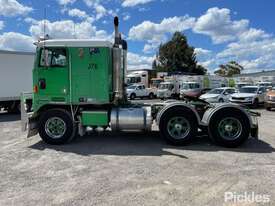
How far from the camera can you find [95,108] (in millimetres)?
8867

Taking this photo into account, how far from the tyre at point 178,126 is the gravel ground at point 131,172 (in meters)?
0.30

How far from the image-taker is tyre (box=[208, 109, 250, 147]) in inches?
326

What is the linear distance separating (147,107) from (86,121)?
6.00 feet

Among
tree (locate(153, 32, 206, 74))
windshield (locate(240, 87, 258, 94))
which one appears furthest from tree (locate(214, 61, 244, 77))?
windshield (locate(240, 87, 258, 94))

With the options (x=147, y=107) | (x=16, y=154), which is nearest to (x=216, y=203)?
(x=147, y=107)

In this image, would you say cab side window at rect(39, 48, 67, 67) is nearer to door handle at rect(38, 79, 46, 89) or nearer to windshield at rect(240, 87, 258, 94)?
door handle at rect(38, 79, 46, 89)

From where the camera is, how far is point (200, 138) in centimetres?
947

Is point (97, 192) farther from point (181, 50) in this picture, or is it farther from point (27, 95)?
point (181, 50)

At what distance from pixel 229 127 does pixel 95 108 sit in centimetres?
384

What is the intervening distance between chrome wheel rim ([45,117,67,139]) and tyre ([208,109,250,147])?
4.17m

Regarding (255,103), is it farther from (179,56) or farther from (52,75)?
(179,56)

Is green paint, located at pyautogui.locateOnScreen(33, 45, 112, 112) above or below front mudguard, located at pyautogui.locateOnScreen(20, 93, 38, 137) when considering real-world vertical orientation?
above

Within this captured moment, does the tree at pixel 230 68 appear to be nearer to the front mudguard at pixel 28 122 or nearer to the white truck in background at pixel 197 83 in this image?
the white truck in background at pixel 197 83

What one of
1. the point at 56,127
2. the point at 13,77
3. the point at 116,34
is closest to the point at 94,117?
the point at 56,127
